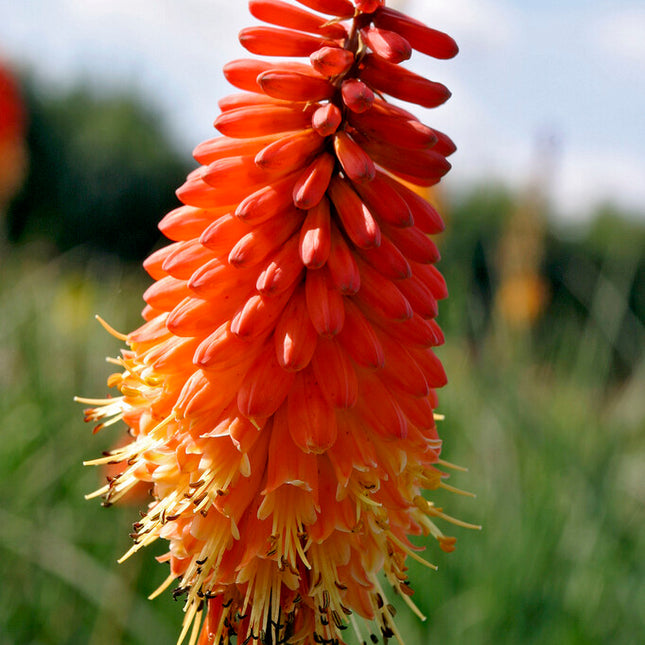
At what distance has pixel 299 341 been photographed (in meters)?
1.57

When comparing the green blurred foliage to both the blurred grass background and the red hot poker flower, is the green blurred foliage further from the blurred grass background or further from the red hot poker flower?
the red hot poker flower

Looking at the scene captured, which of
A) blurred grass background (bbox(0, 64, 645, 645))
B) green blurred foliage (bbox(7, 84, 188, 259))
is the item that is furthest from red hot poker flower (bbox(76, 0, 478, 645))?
green blurred foliage (bbox(7, 84, 188, 259))

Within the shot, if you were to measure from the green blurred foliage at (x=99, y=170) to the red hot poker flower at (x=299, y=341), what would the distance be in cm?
1414

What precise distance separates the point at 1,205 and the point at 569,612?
760 cm

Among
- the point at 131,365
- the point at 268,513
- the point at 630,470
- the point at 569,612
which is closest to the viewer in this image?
the point at 268,513

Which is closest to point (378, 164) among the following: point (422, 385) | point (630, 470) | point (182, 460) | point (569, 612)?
point (422, 385)

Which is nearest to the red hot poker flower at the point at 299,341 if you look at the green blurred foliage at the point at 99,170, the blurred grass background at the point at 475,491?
the blurred grass background at the point at 475,491

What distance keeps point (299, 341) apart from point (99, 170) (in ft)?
55.1

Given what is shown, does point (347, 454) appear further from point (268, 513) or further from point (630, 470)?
point (630, 470)

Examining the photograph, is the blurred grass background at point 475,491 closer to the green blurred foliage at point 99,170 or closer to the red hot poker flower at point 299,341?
the red hot poker flower at point 299,341

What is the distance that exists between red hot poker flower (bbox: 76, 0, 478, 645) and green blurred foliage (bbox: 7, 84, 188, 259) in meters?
14.1

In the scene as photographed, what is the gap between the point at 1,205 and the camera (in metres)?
8.88

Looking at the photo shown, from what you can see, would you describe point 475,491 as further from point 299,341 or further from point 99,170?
point 99,170

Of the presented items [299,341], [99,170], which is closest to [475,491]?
[299,341]
